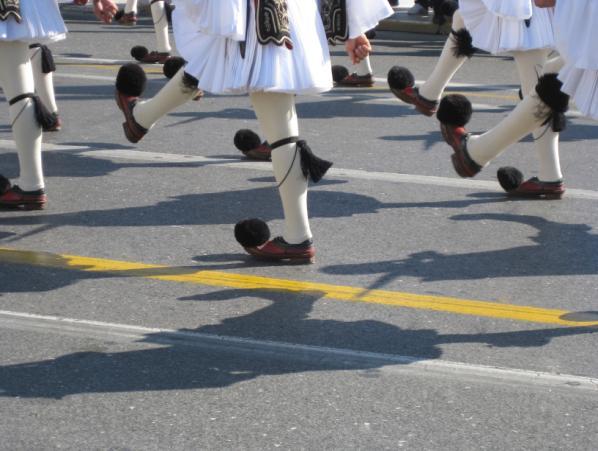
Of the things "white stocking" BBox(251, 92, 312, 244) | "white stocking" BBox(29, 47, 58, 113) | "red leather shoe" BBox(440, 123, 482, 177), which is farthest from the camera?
"white stocking" BBox(29, 47, 58, 113)

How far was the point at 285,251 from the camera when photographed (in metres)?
6.33

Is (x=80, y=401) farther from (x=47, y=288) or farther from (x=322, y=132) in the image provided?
(x=322, y=132)

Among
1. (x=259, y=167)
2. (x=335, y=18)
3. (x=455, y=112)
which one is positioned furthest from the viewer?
(x=259, y=167)

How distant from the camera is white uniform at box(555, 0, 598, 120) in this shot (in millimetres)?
5453

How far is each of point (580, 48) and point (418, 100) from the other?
3907 mm

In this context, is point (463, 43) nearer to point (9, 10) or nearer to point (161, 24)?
point (9, 10)

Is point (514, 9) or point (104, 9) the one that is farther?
point (514, 9)

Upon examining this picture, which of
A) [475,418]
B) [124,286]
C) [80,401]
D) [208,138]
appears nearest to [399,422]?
[475,418]

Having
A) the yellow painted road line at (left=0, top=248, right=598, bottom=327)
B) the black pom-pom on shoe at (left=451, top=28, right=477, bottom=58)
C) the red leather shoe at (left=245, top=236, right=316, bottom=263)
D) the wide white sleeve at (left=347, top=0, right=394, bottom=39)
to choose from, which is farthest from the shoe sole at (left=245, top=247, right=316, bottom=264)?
the black pom-pom on shoe at (left=451, top=28, right=477, bottom=58)

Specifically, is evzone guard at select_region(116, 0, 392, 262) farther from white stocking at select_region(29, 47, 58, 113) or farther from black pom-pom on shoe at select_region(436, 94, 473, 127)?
white stocking at select_region(29, 47, 58, 113)

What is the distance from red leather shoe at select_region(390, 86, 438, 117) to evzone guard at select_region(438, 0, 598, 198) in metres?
1.77

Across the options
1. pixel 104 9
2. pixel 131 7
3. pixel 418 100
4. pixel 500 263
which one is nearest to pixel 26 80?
pixel 104 9

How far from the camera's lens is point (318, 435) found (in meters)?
4.46

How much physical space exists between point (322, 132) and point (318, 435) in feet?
17.0
